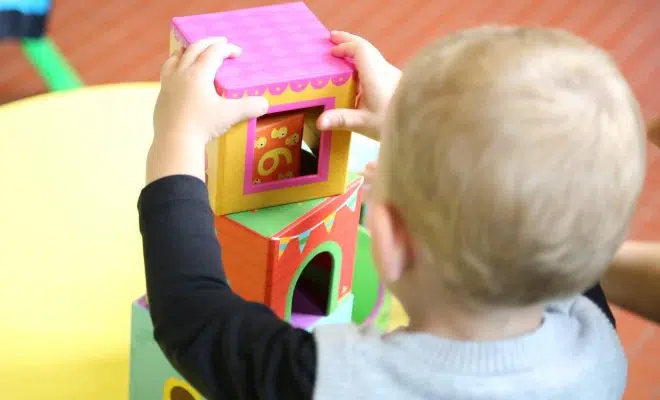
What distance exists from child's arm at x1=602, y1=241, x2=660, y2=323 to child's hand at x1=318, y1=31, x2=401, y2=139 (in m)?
0.24

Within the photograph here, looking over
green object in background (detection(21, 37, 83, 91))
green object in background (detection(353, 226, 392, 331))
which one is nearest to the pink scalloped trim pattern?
green object in background (detection(353, 226, 392, 331))

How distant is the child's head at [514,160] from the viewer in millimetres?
467

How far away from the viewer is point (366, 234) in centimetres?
114

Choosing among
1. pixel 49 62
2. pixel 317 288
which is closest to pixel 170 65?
pixel 317 288

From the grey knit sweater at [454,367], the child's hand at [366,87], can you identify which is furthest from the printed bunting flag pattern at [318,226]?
the grey knit sweater at [454,367]

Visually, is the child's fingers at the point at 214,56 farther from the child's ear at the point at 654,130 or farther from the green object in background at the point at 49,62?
the green object in background at the point at 49,62

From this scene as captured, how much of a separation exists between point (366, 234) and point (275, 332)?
56cm

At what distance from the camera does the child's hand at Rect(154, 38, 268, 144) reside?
693 mm

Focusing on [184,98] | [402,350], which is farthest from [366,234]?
[402,350]

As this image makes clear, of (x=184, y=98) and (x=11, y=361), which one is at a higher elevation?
(x=184, y=98)

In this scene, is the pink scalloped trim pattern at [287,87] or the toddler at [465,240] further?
the pink scalloped trim pattern at [287,87]

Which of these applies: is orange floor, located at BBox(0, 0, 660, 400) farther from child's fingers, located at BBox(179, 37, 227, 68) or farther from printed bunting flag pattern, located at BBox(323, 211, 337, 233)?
child's fingers, located at BBox(179, 37, 227, 68)

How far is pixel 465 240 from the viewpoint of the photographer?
50 cm

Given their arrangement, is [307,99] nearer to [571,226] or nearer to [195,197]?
[195,197]
